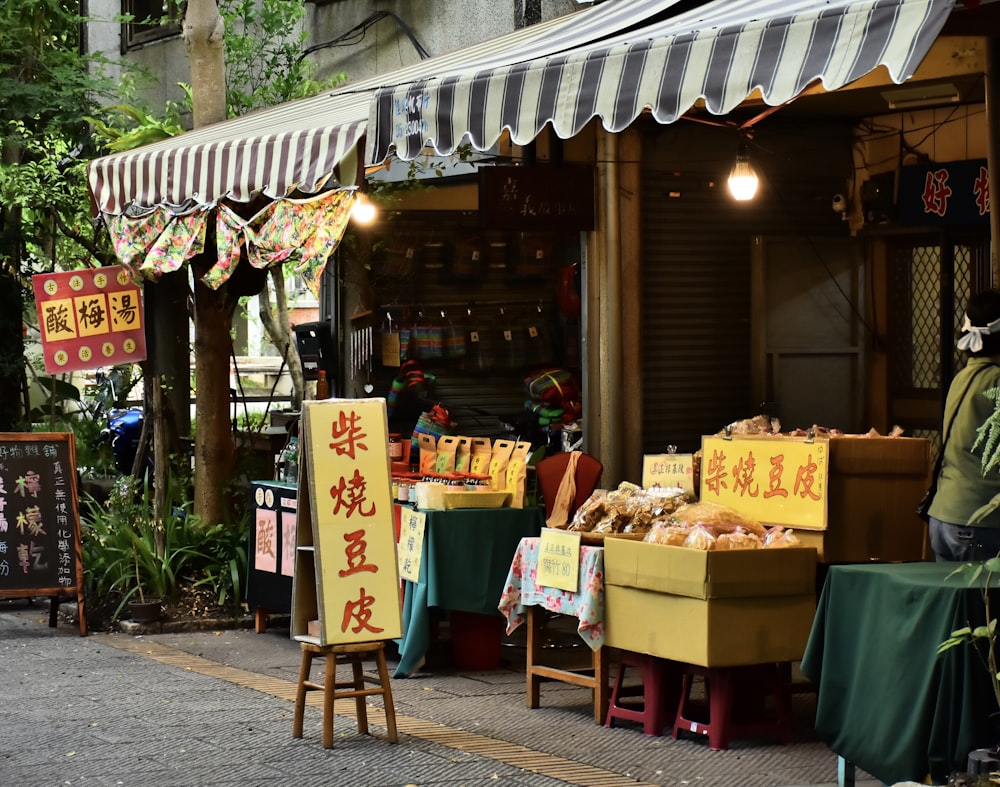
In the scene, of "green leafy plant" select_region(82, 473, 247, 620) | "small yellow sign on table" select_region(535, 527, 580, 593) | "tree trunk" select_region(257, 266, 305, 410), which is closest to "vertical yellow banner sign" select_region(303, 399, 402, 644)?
"small yellow sign on table" select_region(535, 527, 580, 593)

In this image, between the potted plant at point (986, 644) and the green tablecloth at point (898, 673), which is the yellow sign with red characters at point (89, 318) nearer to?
the green tablecloth at point (898, 673)

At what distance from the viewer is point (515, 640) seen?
1105 cm

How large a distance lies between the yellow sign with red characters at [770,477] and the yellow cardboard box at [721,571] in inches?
16.1

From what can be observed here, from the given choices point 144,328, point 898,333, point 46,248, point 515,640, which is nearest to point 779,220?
point 898,333

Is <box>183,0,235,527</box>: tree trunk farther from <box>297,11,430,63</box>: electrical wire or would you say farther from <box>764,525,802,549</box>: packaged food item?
<box>764,525,802,549</box>: packaged food item

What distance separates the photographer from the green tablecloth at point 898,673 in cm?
575

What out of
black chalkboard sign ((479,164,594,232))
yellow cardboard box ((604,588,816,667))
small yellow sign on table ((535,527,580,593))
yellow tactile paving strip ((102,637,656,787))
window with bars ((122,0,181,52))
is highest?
window with bars ((122,0,181,52))

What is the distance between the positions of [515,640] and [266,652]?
5.79 ft

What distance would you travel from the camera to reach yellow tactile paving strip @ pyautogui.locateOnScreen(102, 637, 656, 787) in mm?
7168

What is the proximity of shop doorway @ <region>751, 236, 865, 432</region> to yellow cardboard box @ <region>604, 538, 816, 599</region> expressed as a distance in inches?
195

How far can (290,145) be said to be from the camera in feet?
31.4

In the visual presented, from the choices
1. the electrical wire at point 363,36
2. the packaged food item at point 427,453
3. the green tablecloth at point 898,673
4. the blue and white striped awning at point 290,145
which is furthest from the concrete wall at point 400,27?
the green tablecloth at point 898,673

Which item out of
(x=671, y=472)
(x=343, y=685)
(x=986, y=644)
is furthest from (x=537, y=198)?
(x=986, y=644)

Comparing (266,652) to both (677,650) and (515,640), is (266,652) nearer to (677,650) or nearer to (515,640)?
(515,640)
